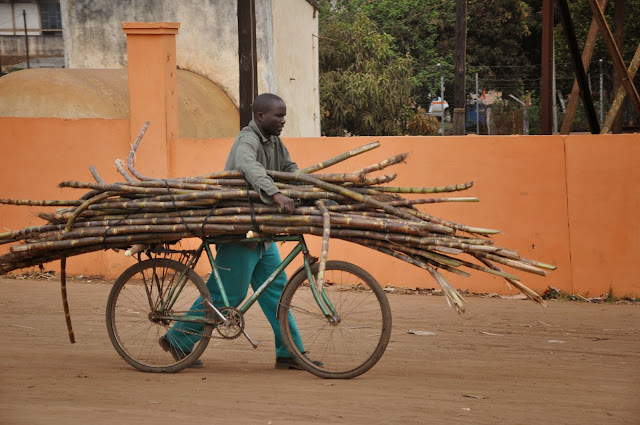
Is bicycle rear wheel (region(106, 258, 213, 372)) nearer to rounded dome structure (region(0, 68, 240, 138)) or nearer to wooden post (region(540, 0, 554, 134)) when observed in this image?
wooden post (region(540, 0, 554, 134))

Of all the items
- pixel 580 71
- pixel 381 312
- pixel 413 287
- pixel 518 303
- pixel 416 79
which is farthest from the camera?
pixel 416 79

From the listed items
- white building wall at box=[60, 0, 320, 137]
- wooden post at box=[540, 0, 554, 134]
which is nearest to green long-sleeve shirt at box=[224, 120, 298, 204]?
wooden post at box=[540, 0, 554, 134]

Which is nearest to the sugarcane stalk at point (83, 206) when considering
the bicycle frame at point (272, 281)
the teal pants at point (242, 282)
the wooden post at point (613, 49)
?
the bicycle frame at point (272, 281)

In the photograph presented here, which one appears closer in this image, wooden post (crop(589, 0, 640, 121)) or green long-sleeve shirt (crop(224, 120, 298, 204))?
green long-sleeve shirt (crop(224, 120, 298, 204))

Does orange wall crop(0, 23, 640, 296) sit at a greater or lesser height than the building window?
lesser

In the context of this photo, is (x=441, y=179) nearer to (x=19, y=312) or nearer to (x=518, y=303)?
(x=518, y=303)

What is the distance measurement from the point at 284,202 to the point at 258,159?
56cm

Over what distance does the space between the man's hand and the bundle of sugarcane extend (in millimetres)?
105

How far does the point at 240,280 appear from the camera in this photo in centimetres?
575

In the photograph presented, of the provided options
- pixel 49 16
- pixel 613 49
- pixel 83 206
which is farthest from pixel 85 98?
pixel 49 16

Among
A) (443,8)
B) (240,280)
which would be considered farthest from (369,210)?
(443,8)

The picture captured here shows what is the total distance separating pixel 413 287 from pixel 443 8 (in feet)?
90.1

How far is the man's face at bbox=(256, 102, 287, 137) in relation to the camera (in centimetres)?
564

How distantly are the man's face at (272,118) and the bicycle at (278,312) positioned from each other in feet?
2.35
